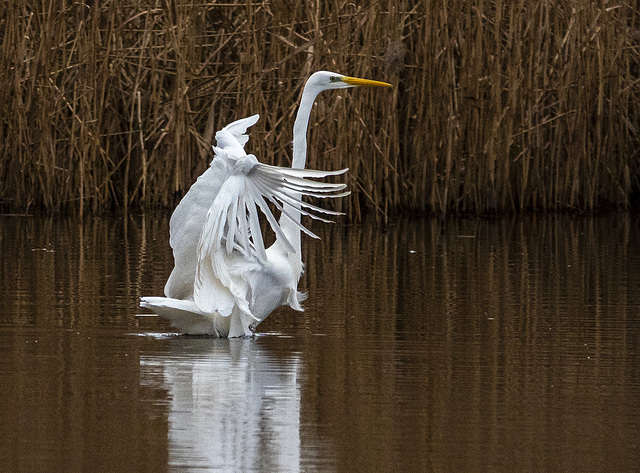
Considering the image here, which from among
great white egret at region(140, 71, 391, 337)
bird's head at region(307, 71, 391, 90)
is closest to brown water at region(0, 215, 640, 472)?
great white egret at region(140, 71, 391, 337)

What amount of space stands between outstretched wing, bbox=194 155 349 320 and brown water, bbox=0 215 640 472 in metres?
0.24

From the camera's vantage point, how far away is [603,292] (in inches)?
292

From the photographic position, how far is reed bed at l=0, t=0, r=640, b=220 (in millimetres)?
11258

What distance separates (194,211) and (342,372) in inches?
55.5

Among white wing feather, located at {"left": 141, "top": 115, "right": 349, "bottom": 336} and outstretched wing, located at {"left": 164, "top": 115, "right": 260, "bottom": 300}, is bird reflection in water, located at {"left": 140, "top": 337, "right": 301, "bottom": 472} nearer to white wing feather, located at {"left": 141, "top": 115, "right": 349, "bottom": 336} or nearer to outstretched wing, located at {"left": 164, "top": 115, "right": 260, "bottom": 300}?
white wing feather, located at {"left": 141, "top": 115, "right": 349, "bottom": 336}

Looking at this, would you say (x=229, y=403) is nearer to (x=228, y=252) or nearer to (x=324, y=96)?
(x=228, y=252)

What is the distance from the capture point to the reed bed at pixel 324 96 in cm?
1126

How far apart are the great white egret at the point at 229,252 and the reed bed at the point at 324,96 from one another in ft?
16.3

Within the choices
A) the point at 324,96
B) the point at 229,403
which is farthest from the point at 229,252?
the point at 324,96

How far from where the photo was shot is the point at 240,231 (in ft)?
19.2

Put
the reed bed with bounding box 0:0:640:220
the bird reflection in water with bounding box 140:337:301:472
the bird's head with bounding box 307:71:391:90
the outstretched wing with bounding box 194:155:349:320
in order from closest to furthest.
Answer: the bird reflection in water with bounding box 140:337:301:472, the outstretched wing with bounding box 194:155:349:320, the bird's head with bounding box 307:71:391:90, the reed bed with bounding box 0:0:640:220

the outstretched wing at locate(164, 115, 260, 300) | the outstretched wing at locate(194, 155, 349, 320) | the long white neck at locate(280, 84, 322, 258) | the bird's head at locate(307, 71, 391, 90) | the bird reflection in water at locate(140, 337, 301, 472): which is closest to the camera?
the bird reflection in water at locate(140, 337, 301, 472)

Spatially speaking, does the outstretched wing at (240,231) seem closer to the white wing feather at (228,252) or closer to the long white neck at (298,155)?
the white wing feather at (228,252)

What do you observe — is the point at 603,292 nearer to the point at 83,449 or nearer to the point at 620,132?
the point at 83,449
